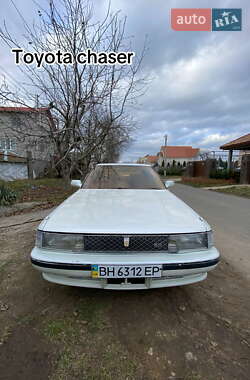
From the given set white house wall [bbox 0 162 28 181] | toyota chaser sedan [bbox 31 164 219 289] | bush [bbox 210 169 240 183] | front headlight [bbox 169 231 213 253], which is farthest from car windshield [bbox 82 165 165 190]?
bush [bbox 210 169 240 183]

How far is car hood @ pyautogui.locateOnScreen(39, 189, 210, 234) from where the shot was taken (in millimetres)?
→ 1886

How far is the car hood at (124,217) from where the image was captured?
1886mm

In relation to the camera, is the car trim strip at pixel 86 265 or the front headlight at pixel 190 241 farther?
the front headlight at pixel 190 241

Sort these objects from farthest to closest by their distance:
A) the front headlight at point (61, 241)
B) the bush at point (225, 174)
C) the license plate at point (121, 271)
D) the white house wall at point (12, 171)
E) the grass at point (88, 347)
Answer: the bush at point (225, 174), the white house wall at point (12, 171), the front headlight at point (61, 241), the license plate at point (121, 271), the grass at point (88, 347)

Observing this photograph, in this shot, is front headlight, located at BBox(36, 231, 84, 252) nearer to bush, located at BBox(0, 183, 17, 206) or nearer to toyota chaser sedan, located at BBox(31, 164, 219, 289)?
toyota chaser sedan, located at BBox(31, 164, 219, 289)

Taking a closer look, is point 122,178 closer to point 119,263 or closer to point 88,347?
point 119,263

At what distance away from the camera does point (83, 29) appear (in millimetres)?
5992

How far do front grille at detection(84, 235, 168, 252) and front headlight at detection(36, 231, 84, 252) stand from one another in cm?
7

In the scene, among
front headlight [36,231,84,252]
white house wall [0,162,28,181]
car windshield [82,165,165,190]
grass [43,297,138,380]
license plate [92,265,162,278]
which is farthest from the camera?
white house wall [0,162,28,181]

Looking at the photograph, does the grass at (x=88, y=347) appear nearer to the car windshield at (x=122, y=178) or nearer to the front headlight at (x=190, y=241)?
the front headlight at (x=190, y=241)

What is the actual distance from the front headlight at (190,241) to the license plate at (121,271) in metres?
0.28

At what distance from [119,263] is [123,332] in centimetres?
61

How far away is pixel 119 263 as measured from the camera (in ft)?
5.70

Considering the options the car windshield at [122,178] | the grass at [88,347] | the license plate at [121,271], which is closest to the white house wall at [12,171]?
the car windshield at [122,178]
